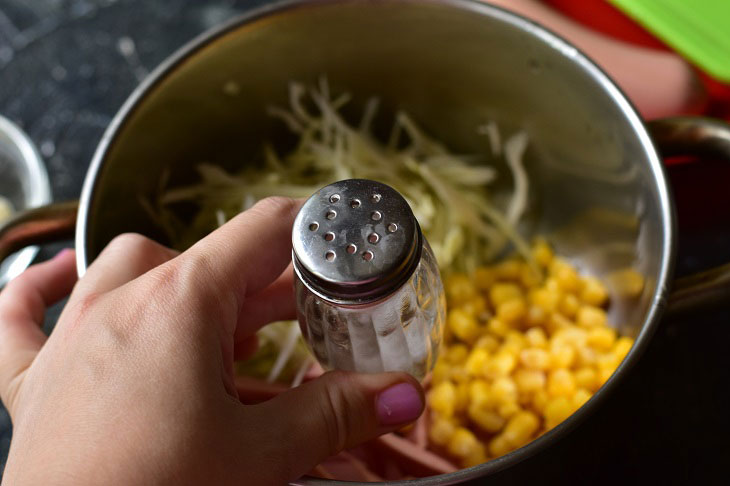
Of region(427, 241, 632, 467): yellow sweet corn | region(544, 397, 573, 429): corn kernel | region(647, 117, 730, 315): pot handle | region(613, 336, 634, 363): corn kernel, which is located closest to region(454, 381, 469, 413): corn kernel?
region(427, 241, 632, 467): yellow sweet corn

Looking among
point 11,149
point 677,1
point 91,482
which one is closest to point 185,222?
point 11,149

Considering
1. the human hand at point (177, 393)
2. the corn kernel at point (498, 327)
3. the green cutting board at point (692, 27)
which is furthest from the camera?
the green cutting board at point (692, 27)

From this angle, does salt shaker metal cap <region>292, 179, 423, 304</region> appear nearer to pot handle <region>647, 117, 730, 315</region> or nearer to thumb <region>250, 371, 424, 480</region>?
thumb <region>250, 371, 424, 480</region>

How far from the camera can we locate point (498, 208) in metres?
1.11

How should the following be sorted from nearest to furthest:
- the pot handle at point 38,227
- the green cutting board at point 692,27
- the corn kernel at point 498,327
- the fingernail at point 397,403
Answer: the fingernail at point 397,403 → the pot handle at point 38,227 → the corn kernel at point 498,327 → the green cutting board at point 692,27

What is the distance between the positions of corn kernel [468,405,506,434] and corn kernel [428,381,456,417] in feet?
0.10

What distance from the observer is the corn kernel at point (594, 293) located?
971 mm

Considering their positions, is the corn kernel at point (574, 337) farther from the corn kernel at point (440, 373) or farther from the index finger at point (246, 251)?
the index finger at point (246, 251)

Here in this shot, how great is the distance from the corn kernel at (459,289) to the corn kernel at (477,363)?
10 cm

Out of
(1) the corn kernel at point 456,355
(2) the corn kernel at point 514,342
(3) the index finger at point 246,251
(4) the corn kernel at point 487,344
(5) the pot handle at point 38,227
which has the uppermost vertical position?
(3) the index finger at point 246,251

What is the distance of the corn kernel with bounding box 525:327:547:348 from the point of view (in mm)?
928

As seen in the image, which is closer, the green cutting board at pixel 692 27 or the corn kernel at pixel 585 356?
the corn kernel at pixel 585 356

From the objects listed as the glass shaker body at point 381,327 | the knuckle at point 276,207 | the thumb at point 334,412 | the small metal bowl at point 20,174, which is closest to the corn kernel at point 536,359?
A: the glass shaker body at point 381,327

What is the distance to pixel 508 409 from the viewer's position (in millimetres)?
866
